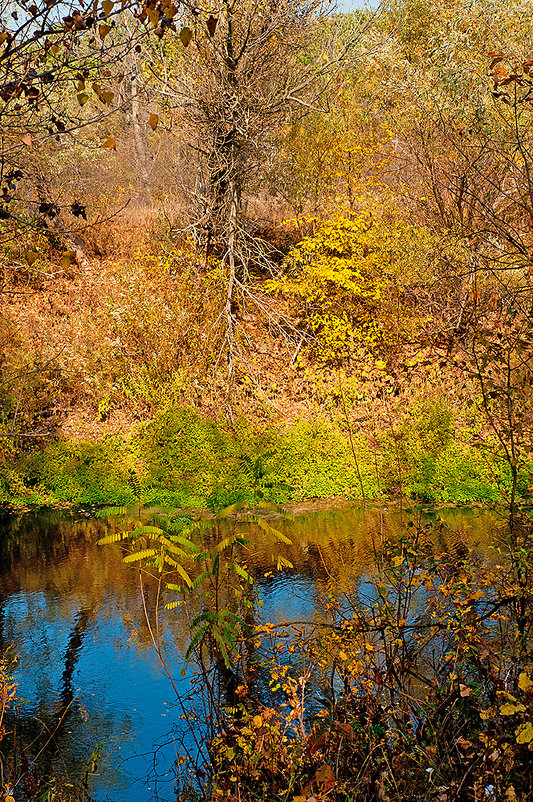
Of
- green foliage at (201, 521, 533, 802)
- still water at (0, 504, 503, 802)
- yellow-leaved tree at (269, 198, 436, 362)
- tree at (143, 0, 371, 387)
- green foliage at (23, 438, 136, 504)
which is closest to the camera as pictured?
green foliage at (201, 521, 533, 802)

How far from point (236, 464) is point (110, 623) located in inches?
175

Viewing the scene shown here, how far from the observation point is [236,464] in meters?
11.4

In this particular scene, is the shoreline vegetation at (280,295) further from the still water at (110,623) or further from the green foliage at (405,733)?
the green foliage at (405,733)

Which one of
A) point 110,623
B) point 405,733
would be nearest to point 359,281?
point 110,623

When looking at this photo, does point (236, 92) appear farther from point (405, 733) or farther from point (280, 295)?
point (405, 733)

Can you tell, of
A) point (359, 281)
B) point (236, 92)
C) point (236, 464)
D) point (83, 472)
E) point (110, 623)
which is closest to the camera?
point (110, 623)

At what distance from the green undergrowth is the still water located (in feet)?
1.82

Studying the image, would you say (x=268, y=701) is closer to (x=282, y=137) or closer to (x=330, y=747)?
(x=330, y=747)

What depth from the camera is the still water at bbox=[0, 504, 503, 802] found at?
5141mm

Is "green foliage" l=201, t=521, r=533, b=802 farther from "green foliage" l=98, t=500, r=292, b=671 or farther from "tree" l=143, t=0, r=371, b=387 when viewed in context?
"tree" l=143, t=0, r=371, b=387

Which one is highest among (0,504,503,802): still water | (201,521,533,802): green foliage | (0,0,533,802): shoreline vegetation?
(0,0,533,802): shoreline vegetation

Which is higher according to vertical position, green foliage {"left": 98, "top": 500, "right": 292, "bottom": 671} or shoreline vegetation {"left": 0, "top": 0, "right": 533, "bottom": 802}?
shoreline vegetation {"left": 0, "top": 0, "right": 533, "bottom": 802}

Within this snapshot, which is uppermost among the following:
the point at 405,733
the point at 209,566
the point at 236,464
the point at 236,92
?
the point at 236,92

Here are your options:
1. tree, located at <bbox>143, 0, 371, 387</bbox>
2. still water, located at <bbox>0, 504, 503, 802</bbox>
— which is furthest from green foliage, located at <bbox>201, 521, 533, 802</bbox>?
tree, located at <bbox>143, 0, 371, 387</bbox>
